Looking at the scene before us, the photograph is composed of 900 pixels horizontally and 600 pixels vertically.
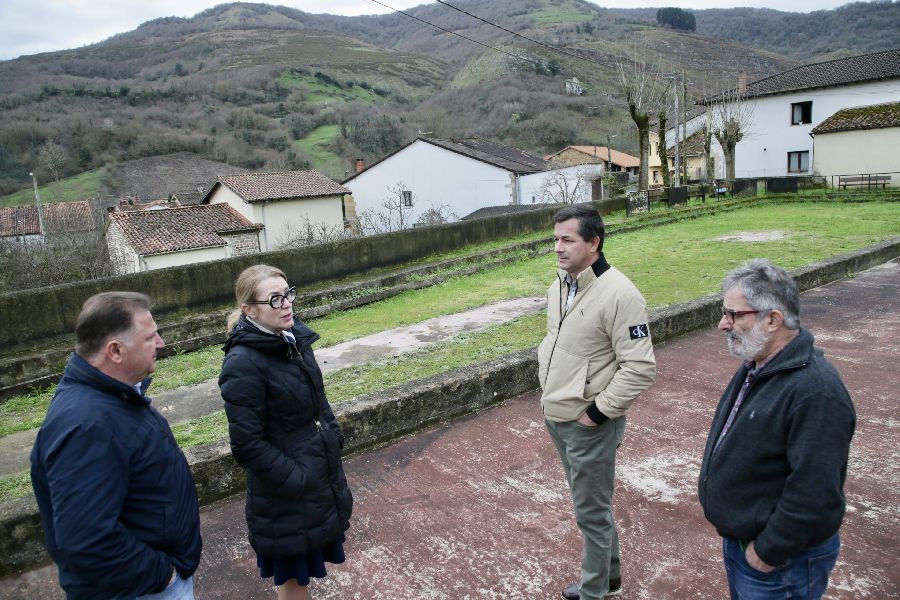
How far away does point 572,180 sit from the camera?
38.5 m

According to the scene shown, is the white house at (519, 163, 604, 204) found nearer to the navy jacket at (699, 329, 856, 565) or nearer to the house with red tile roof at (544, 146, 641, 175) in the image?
the house with red tile roof at (544, 146, 641, 175)

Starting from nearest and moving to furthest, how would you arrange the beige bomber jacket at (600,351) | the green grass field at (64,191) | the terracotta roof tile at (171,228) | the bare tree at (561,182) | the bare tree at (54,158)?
the beige bomber jacket at (600,351)
the terracotta roof tile at (171,228)
the bare tree at (561,182)
the green grass field at (64,191)
the bare tree at (54,158)

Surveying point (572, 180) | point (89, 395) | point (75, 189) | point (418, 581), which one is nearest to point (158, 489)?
point (89, 395)

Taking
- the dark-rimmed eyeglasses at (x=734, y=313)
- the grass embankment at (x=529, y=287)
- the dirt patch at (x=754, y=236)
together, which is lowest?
the grass embankment at (x=529, y=287)

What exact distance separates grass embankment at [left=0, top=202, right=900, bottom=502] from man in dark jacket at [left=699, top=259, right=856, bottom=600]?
4.15m

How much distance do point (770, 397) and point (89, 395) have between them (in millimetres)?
2107

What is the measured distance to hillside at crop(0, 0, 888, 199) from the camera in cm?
7094

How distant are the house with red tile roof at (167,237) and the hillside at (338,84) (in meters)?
22.7

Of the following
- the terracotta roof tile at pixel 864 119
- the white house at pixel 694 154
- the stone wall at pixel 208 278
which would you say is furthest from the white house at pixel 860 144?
the stone wall at pixel 208 278

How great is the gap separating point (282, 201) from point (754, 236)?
2538 centimetres

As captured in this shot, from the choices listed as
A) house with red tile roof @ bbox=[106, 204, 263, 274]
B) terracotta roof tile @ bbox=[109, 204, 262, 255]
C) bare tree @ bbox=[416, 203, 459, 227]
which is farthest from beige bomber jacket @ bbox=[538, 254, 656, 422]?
bare tree @ bbox=[416, 203, 459, 227]

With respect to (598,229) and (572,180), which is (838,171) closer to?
(572,180)

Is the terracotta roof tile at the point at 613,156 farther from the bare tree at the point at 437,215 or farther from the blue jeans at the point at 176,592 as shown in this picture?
the blue jeans at the point at 176,592

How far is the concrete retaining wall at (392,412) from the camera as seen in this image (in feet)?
10.8
